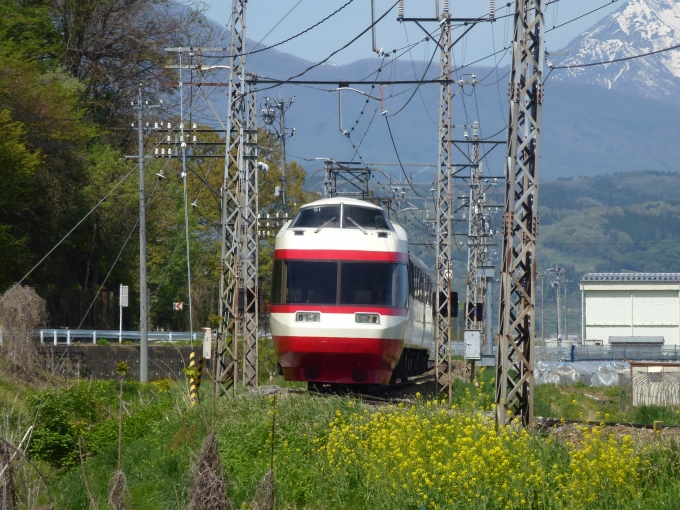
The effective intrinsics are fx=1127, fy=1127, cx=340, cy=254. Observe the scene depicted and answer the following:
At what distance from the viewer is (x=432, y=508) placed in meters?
11.3

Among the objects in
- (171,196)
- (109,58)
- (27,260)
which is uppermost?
(109,58)

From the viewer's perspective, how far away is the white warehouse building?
85.6 metres

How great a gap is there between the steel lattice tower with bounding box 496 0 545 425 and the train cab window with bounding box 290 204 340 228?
7.64 m

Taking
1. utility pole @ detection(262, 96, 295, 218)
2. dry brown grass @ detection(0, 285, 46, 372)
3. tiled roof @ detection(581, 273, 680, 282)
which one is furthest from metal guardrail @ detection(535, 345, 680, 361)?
dry brown grass @ detection(0, 285, 46, 372)

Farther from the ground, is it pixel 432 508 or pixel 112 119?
pixel 112 119

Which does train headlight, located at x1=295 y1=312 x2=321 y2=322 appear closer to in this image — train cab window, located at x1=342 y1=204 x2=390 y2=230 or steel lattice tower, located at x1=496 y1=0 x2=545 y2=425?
train cab window, located at x1=342 y1=204 x2=390 y2=230

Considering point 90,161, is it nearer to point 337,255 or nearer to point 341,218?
point 341,218

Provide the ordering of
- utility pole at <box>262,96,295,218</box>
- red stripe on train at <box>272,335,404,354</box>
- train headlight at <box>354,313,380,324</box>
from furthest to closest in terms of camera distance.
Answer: utility pole at <box>262,96,295,218</box>, train headlight at <box>354,313,380,324</box>, red stripe on train at <box>272,335,404,354</box>

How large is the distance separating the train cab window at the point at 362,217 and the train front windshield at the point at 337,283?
93 cm

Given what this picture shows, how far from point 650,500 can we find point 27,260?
3461cm

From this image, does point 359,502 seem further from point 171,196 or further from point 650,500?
point 171,196

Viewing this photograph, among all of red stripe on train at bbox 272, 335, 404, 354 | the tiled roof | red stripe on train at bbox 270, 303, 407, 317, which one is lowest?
red stripe on train at bbox 272, 335, 404, 354

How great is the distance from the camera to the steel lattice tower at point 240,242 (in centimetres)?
2217

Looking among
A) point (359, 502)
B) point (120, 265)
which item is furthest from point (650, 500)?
point (120, 265)
